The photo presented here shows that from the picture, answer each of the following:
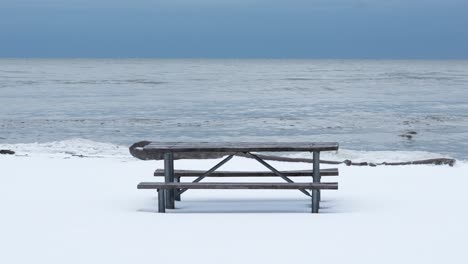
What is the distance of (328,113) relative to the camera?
121 feet

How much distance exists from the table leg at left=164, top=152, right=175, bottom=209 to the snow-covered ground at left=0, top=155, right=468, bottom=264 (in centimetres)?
17

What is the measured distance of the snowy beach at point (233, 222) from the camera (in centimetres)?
601

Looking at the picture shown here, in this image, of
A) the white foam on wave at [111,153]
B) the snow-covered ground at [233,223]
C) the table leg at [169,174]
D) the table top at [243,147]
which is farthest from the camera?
the white foam on wave at [111,153]

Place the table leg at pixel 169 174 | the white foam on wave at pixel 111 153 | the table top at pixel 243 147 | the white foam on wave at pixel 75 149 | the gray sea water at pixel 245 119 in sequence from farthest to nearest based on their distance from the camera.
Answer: the gray sea water at pixel 245 119 → the white foam on wave at pixel 75 149 → the white foam on wave at pixel 111 153 → the table leg at pixel 169 174 → the table top at pixel 243 147

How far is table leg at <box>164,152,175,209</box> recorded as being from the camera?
7.74m

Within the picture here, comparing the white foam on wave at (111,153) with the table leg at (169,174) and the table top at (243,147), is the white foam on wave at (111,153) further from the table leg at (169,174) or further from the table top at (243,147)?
the table top at (243,147)

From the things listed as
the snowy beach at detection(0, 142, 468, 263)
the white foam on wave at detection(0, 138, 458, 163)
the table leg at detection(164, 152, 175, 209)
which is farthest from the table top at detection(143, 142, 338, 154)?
the white foam on wave at detection(0, 138, 458, 163)

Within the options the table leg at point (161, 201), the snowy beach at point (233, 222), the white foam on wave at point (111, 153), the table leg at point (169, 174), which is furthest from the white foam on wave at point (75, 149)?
the table leg at point (161, 201)

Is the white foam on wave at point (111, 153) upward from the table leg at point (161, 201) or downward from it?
downward

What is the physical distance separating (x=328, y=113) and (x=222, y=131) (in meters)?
10.1

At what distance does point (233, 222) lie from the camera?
285 inches

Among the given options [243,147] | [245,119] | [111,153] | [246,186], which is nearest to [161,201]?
[246,186]

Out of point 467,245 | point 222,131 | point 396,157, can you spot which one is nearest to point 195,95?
point 222,131

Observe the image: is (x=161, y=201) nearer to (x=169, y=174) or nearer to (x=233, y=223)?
(x=169, y=174)
